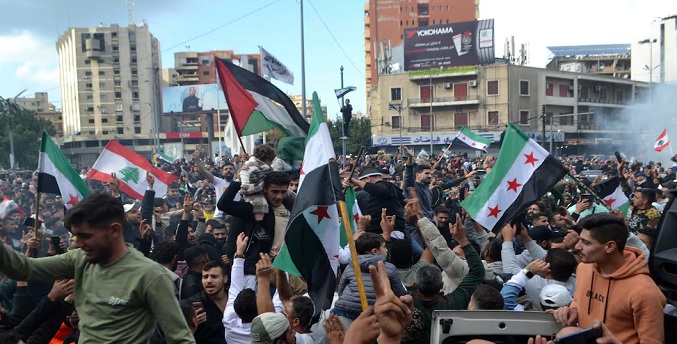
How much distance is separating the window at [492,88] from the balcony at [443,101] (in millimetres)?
1297

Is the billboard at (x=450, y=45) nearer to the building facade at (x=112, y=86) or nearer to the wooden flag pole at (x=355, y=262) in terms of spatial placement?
the building facade at (x=112, y=86)

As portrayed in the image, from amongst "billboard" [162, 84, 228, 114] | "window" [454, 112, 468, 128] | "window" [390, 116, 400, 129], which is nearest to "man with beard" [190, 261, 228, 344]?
"window" [454, 112, 468, 128]

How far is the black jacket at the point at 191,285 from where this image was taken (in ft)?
16.8

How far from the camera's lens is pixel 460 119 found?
61.4 meters

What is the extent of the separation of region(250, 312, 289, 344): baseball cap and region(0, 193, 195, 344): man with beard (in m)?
0.77

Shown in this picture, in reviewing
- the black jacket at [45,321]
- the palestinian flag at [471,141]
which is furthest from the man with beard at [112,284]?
the palestinian flag at [471,141]

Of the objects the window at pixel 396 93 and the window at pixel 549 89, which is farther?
the window at pixel 549 89

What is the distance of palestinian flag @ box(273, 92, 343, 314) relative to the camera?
4.26 meters

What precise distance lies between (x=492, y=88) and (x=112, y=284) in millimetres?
60042

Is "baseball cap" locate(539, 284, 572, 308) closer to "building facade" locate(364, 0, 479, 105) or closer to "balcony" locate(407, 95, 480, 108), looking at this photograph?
"balcony" locate(407, 95, 480, 108)

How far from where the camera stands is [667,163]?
4134cm

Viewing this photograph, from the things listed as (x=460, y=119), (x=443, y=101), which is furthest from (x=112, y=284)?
(x=460, y=119)

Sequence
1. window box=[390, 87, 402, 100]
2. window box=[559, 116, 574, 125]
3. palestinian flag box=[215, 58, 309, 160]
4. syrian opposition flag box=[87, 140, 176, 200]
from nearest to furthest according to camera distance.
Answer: palestinian flag box=[215, 58, 309, 160], syrian opposition flag box=[87, 140, 176, 200], window box=[390, 87, 402, 100], window box=[559, 116, 574, 125]

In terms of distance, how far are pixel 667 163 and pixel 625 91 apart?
31940 mm
